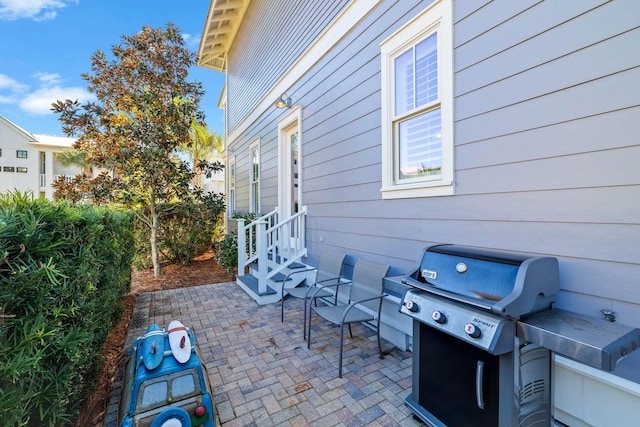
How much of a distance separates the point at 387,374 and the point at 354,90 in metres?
3.31

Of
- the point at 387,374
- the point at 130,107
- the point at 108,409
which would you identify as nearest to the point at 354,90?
the point at 387,374

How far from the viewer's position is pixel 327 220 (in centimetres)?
431

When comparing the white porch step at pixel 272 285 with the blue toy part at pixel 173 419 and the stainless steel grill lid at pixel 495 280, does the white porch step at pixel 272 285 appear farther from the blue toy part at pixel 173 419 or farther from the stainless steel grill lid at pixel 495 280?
the stainless steel grill lid at pixel 495 280

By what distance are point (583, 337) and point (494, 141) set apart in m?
1.40

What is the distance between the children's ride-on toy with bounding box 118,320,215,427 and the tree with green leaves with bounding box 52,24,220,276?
501 centimetres

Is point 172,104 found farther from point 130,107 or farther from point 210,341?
point 210,341

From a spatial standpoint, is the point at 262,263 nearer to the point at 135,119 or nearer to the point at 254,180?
the point at 254,180

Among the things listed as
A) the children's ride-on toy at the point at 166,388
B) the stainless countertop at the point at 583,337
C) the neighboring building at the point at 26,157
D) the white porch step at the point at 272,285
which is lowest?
the white porch step at the point at 272,285

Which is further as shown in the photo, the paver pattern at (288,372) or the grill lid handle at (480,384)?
A: the paver pattern at (288,372)

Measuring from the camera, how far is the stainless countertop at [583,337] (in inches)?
46.3

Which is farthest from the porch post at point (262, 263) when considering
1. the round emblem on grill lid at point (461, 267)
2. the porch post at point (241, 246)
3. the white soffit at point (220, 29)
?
the white soffit at point (220, 29)

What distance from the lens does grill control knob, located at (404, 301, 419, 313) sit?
6.19 ft

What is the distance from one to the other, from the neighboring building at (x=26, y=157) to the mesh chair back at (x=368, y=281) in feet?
71.9

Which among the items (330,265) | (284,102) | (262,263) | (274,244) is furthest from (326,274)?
(284,102)
